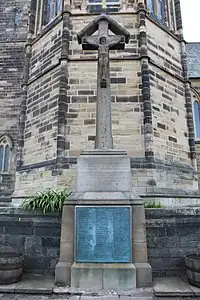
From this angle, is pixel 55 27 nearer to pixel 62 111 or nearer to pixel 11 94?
pixel 62 111

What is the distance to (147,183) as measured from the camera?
8.03 metres

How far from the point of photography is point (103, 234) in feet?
13.7

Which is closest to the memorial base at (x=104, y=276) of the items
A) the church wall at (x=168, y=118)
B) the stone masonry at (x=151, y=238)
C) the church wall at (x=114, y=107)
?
the stone masonry at (x=151, y=238)

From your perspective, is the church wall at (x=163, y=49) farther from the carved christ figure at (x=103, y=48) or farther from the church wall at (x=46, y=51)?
the carved christ figure at (x=103, y=48)

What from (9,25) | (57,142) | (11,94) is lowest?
(57,142)

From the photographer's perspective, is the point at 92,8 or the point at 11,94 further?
the point at 11,94

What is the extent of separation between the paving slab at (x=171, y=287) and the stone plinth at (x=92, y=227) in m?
0.23

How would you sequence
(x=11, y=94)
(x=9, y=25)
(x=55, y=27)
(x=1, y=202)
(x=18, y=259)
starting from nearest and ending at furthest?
(x=18, y=259) < (x=55, y=27) < (x=1, y=202) < (x=11, y=94) < (x=9, y=25)

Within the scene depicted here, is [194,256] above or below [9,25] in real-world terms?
below

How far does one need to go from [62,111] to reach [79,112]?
0.62 meters

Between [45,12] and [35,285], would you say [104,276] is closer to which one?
[35,285]

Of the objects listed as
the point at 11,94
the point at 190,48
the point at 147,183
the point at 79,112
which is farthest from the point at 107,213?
the point at 190,48

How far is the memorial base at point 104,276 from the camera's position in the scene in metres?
3.91

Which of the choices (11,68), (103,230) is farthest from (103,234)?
(11,68)
